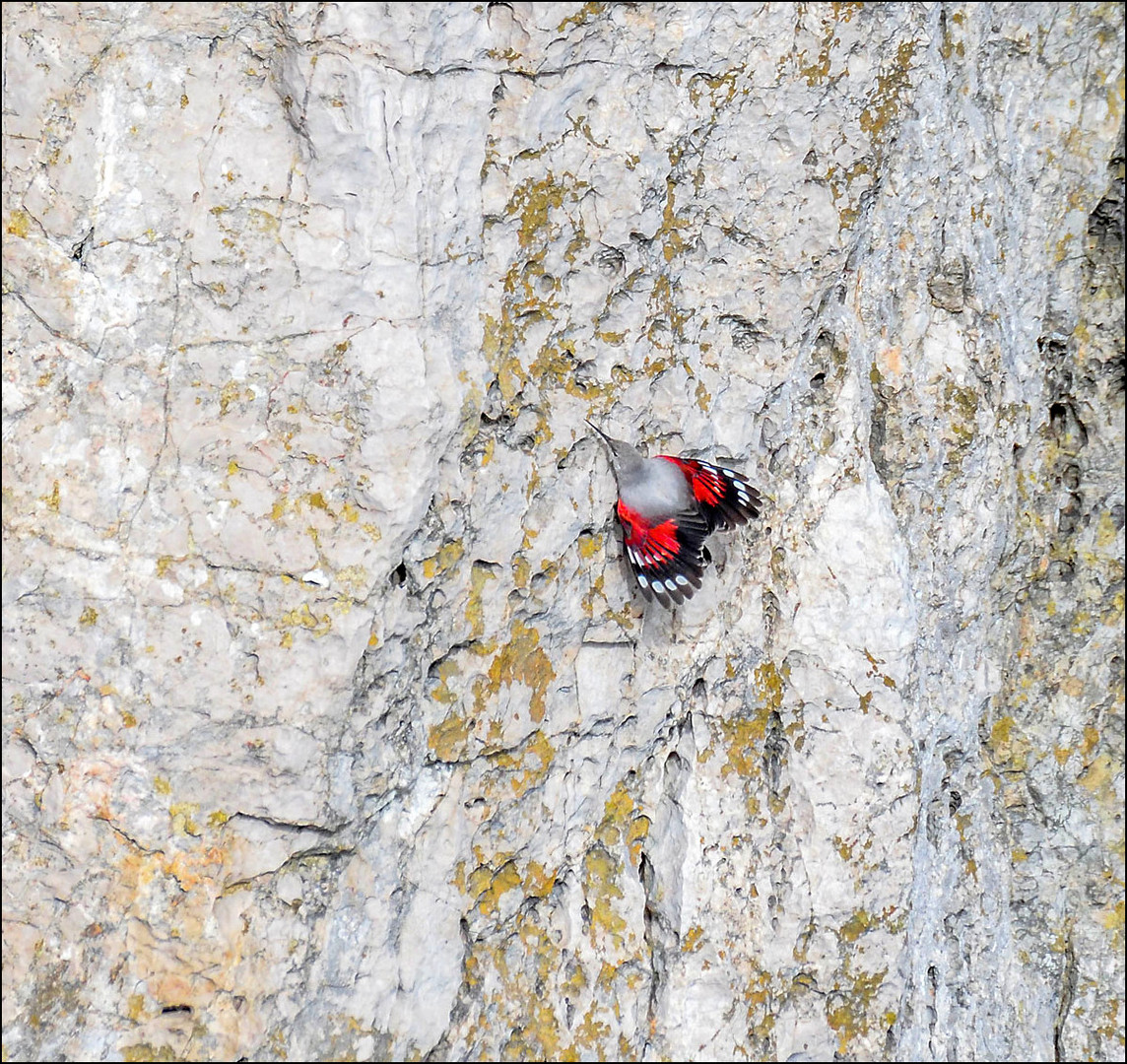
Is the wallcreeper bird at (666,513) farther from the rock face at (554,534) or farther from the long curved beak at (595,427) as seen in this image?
the rock face at (554,534)

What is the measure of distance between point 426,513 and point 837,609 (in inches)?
91.7

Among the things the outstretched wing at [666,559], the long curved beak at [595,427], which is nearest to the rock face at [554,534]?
the long curved beak at [595,427]

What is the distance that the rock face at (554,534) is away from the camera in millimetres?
3701

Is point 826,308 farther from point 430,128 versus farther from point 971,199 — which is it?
point 430,128

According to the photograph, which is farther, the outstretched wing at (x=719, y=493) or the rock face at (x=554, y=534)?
the outstretched wing at (x=719, y=493)

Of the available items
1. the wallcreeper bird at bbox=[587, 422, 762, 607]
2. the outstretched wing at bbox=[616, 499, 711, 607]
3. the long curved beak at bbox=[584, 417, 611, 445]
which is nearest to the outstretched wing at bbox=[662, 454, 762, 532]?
the wallcreeper bird at bbox=[587, 422, 762, 607]

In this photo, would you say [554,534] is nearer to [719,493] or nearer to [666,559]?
[666,559]

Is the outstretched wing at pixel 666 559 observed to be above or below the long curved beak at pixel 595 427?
below

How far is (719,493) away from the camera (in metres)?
4.54

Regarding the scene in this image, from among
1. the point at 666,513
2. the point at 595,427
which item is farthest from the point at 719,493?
the point at 595,427

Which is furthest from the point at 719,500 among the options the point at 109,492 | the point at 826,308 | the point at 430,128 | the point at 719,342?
the point at 109,492

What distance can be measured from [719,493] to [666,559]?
0.46 metres

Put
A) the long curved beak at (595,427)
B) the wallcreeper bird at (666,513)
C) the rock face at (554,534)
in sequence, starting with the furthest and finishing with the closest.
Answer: the long curved beak at (595,427) → the wallcreeper bird at (666,513) → the rock face at (554,534)

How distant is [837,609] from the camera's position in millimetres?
4875
